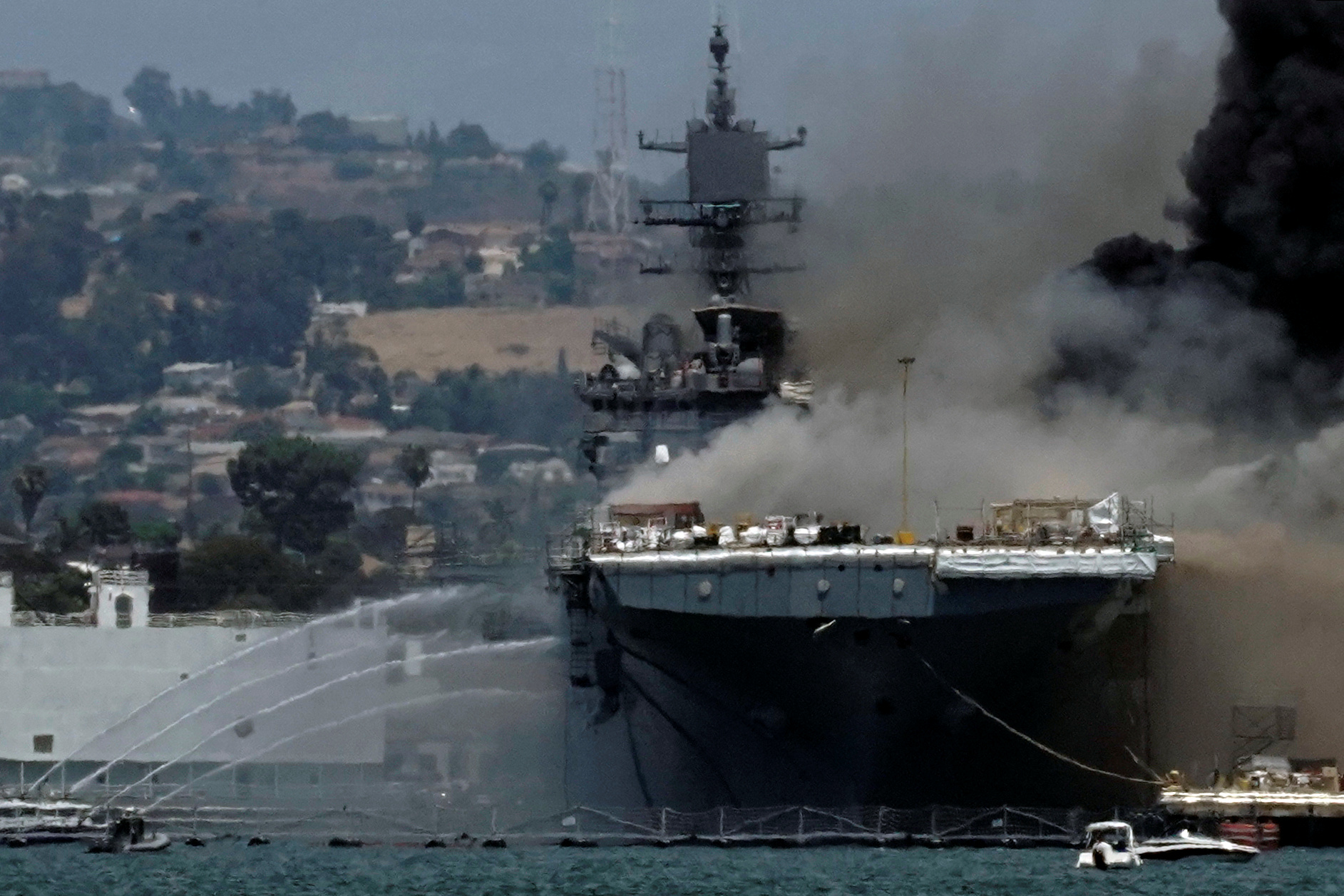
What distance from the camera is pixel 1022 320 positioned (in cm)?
7481

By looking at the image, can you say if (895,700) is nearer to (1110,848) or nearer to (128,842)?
(1110,848)

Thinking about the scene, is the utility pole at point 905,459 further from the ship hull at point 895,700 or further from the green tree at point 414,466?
the green tree at point 414,466

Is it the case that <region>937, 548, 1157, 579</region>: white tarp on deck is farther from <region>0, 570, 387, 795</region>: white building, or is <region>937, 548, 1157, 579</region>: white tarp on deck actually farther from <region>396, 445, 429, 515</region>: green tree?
<region>396, 445, 429, 515</region>: green tree

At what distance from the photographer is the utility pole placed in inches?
2413

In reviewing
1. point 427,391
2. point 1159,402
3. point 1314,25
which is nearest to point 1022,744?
point 1159,402

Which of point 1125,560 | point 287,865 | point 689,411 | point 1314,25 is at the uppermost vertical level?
point 1314,25

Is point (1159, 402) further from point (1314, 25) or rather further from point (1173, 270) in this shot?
point (1314, 25)

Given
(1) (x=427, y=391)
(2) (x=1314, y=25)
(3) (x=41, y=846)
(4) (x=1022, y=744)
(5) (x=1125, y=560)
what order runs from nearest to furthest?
(5) (x=1125, y=560)
(4) (x=1022, y=744)
(3) (x=41, y=846)
(2) (x=1314, y=25)
(1) (x=427, y=391)

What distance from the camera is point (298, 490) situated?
141 m

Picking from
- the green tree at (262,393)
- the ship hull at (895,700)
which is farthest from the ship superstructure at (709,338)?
the green tree at (262,393)

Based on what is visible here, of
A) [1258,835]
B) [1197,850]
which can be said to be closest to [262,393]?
[1258,835]

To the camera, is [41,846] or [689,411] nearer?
[41,846]

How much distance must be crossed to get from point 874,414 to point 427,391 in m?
107

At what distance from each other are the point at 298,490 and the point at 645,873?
83.0m
